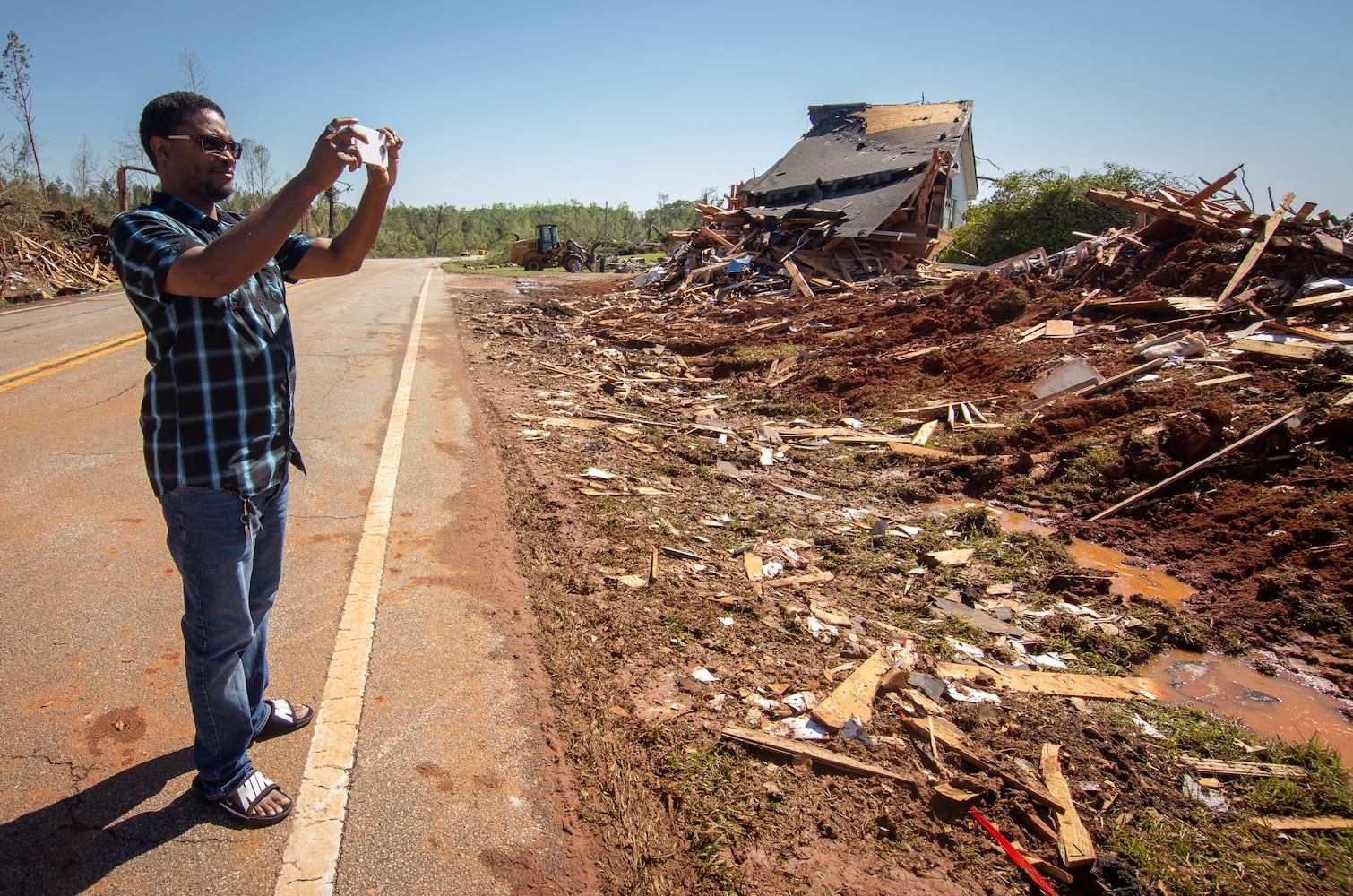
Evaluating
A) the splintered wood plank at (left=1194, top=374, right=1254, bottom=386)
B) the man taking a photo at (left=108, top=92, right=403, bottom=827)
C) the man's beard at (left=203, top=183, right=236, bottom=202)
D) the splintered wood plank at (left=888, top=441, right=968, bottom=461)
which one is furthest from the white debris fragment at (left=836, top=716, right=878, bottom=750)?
the splintered wood plank at (left=1194, top=374, right=1254, bottom=386)

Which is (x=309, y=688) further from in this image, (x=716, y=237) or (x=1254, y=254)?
(x=716, y=237)

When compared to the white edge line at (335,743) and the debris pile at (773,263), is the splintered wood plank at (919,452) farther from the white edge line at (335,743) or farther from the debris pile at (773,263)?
the debris pile at (773,263)

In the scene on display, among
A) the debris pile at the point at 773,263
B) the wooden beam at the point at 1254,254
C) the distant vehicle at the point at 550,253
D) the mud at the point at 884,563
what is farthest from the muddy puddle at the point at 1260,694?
the distant vehicle at the point at 550,253

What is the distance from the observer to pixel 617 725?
3219 mm

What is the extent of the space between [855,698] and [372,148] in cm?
311

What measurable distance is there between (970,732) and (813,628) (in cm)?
105

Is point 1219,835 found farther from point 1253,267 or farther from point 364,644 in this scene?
point 1253,267

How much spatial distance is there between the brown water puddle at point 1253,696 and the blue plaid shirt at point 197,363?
15.2ft

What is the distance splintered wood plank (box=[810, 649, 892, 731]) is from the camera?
134 inches

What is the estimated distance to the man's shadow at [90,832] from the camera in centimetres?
227

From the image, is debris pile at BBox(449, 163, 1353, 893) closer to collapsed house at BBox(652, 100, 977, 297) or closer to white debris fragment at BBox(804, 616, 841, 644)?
white debris fragment at BBox(804, 616, 841, 644)

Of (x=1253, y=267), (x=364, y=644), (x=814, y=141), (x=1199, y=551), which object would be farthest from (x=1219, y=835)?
(x=814, y=141)

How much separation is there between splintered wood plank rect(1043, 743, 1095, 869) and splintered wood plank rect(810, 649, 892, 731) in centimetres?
78

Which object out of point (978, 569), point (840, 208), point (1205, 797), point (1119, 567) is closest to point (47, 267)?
point (840, 208)
